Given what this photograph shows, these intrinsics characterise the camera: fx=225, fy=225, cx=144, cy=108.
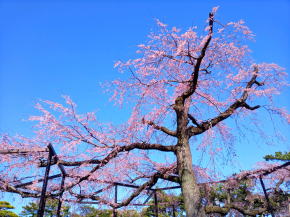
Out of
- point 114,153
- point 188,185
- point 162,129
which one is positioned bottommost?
point 188,185

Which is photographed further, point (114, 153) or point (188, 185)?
point (114, 153)

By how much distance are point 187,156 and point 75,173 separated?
125 inches

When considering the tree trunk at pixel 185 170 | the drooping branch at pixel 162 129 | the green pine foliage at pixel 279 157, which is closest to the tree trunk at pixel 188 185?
the tree trunk at pixel 185 170

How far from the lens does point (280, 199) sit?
39.3 ft

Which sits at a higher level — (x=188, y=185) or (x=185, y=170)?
(x=185, y=170)

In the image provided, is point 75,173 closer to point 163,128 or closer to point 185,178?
point 163,128

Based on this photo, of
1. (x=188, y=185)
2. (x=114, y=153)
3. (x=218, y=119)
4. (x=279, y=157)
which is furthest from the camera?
(x=279, y=157)

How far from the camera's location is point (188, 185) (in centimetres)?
480

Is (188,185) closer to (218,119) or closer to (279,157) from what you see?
(218,119)

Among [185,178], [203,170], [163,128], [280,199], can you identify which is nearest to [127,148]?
[163,128]

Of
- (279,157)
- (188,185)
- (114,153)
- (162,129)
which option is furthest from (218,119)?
(279,157)

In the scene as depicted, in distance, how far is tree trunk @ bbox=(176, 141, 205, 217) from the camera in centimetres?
452

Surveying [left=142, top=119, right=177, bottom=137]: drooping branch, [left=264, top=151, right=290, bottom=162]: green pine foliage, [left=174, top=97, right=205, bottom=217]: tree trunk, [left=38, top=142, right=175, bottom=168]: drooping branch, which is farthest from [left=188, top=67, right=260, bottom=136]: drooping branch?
[left=264, top=151, right=290, bottom=162]: green pine foliage

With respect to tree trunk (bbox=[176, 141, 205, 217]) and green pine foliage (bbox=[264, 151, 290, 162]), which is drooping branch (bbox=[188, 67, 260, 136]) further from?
green pine foliage (bbox=[264, 151, 290, 162])
